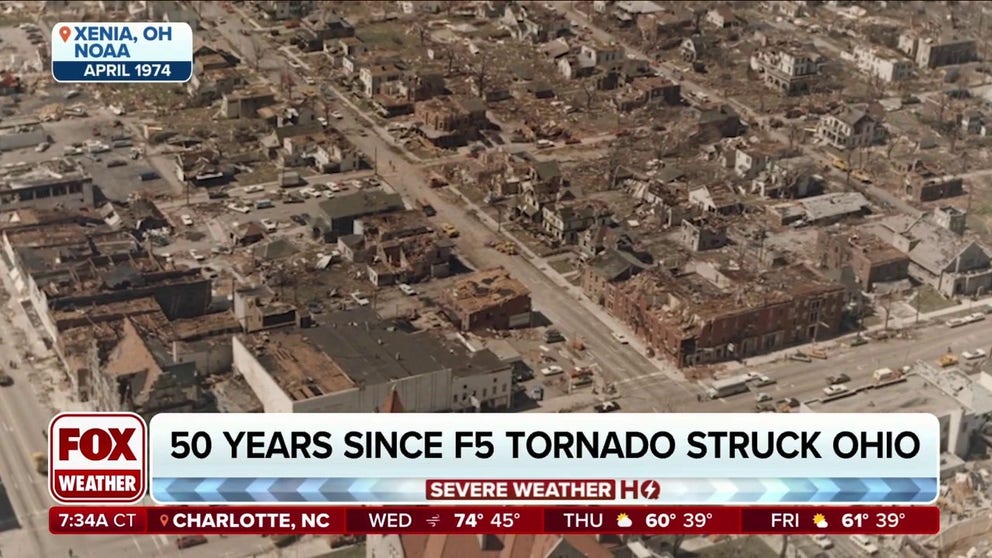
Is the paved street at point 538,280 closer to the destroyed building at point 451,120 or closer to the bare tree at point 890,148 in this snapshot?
the destroyed building at point 451,120

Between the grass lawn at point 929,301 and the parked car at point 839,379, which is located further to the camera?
the grass lawn at point 929,301

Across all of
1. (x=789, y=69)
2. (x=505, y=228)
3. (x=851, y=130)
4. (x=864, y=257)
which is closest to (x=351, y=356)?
(x=505, y=228)

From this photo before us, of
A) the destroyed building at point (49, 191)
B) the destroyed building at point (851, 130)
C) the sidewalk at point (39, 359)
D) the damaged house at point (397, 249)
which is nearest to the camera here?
the sidewalk at point (39, 359)

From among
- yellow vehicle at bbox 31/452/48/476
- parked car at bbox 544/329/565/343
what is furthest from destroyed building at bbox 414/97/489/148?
yellow vehicle at bbox 31/452/48/476

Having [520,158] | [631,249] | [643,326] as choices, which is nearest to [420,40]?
[520,158]

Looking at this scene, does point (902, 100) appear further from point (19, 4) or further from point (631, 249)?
point (19, 4)

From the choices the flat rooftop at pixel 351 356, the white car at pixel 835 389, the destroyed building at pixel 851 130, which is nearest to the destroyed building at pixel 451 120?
the destroyed building at pixel 851 130
